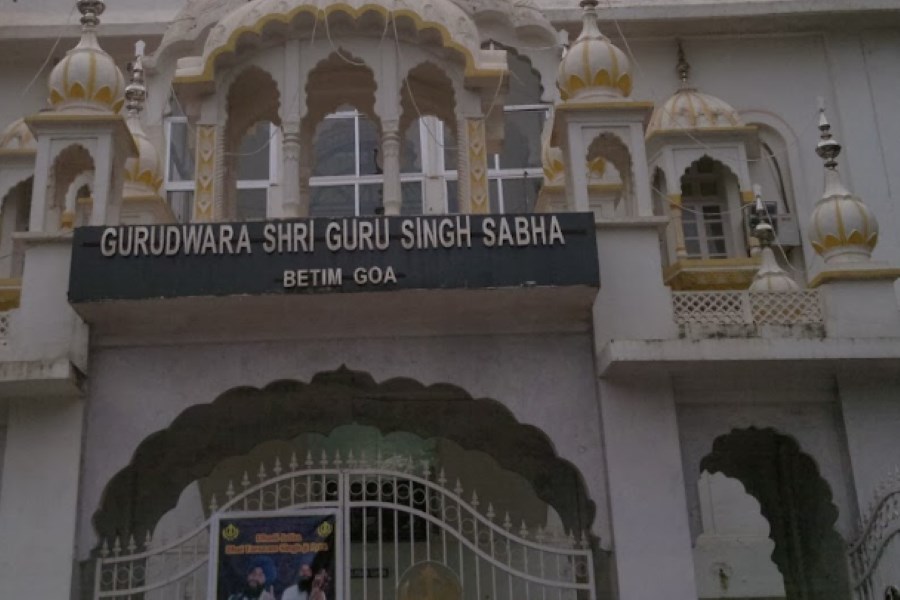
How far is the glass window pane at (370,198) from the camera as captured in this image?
13773 mm

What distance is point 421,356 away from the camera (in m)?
8.55

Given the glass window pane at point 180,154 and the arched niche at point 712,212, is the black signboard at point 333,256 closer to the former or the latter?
the arched niche at point 712,212

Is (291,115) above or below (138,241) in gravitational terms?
above

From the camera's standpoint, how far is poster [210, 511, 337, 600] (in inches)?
306

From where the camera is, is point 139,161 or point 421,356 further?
point 139,161

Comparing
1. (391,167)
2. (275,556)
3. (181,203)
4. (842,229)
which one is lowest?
(275,556)

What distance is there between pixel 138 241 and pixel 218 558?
8.35ft

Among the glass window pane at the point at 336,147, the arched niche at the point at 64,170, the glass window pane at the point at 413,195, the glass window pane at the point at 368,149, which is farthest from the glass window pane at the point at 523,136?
the arched niche at the point at 64,170

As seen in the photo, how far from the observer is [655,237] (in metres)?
8.68

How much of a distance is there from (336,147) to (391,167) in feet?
16.1

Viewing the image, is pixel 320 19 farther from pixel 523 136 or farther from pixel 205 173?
pixel 523 136

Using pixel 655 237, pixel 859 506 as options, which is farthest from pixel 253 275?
pixel 859 506

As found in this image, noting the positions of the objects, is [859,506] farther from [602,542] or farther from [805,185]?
[805,185]

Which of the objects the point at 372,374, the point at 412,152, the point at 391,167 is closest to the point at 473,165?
the point at 391,167
